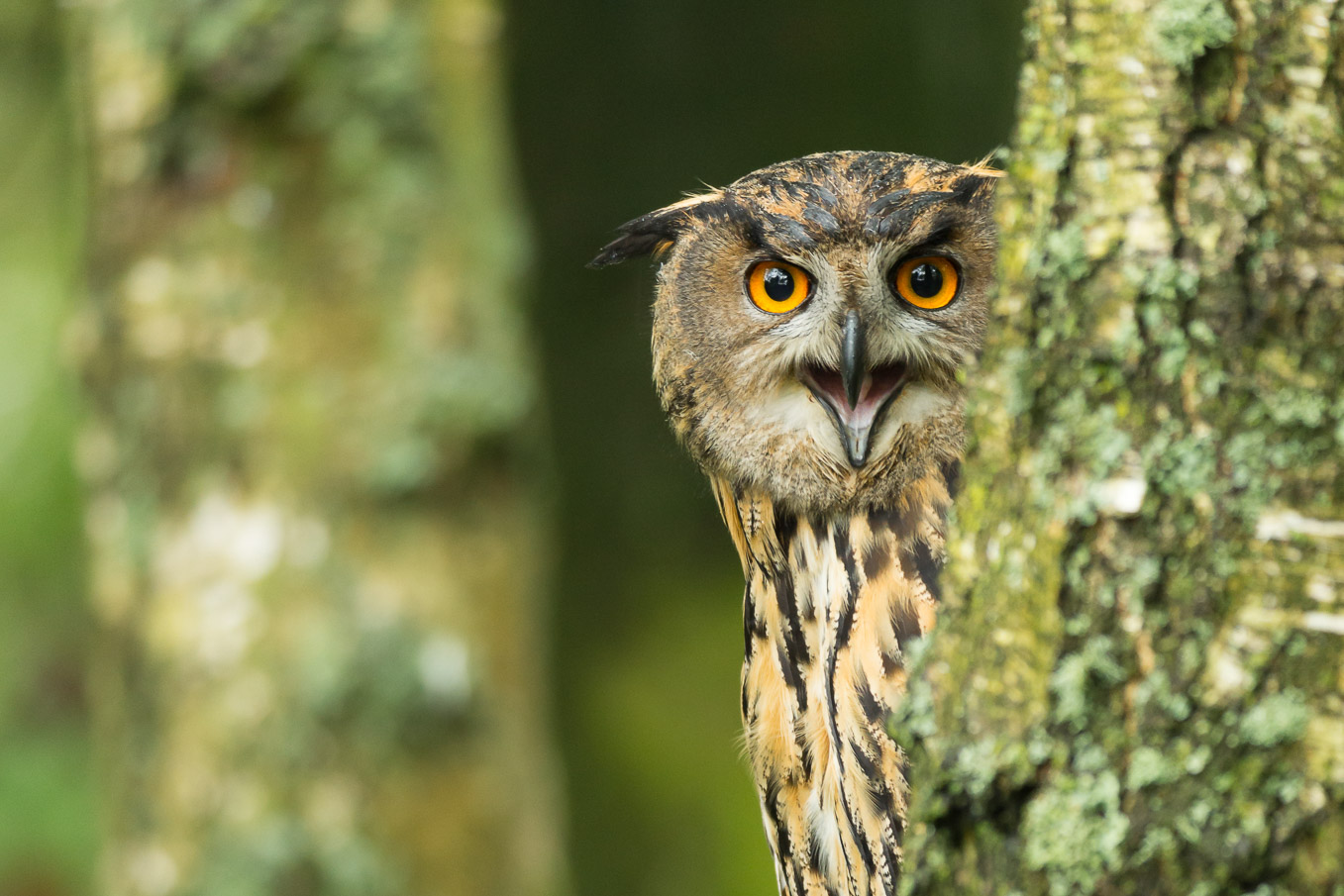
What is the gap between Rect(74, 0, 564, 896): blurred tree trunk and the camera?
198 centimetres

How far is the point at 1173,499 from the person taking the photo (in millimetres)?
811

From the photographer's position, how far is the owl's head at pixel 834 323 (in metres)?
1.70

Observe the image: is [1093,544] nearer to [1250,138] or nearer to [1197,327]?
[1197,327]

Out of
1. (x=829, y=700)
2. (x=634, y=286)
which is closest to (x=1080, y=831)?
(x=829, y=700)

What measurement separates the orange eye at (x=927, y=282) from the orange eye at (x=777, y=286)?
5.4 inches

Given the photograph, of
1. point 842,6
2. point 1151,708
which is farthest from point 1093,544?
point 842,6

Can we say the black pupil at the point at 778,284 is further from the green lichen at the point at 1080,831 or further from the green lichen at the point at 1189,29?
the green lichen at the point at 1080,831

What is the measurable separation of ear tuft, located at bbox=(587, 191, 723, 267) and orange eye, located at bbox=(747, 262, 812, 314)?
0.65 ft

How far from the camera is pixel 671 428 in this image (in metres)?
1.99

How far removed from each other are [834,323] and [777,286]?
5.4 inches

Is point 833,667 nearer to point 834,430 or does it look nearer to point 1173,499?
point 834,430

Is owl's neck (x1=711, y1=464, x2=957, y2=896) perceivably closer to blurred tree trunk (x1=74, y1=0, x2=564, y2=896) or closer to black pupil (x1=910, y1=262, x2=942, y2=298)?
black pupil (x1=910, y1=262, x2=942, y2=298)

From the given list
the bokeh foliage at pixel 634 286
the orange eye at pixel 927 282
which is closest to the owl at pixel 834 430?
the orange eye at pixel 927 282

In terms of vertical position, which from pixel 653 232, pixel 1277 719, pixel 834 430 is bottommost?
pixel 1277 719
